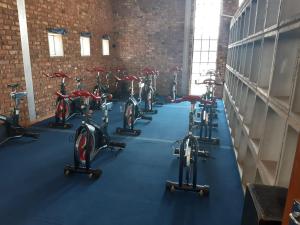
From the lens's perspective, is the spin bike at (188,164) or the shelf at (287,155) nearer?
the shelf at (287,155)

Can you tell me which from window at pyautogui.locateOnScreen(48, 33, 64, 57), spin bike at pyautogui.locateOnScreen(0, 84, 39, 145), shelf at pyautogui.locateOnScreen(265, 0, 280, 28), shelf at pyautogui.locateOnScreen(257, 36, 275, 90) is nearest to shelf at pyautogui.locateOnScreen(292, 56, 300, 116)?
shelf at pyautogui.locateOnScreen(257, 36, 275, 90)

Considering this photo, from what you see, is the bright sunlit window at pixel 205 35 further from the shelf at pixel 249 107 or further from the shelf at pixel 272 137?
the shelf at pixel 272 137

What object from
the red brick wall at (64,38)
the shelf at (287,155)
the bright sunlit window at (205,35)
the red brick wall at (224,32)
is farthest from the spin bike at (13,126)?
the red brick wall at (224,32)

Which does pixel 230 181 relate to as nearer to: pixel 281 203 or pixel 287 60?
pixel 287 60

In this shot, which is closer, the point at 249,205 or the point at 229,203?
the point at 249,205

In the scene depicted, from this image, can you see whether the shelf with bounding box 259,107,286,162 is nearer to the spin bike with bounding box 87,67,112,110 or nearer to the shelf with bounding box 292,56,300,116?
the shelf with bounding box 292,56,300,116

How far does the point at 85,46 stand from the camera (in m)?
7.48

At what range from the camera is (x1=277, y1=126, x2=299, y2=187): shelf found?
1.77 meters

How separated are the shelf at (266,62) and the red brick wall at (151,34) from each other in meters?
6.35

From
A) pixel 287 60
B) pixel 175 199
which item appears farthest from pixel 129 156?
pixel 287 60

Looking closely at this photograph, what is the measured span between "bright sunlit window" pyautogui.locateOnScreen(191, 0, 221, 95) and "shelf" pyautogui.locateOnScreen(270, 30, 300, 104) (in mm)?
6147

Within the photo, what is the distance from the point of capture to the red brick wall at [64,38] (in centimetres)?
536

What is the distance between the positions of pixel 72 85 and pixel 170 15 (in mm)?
4307

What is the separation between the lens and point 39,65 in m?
5.49
